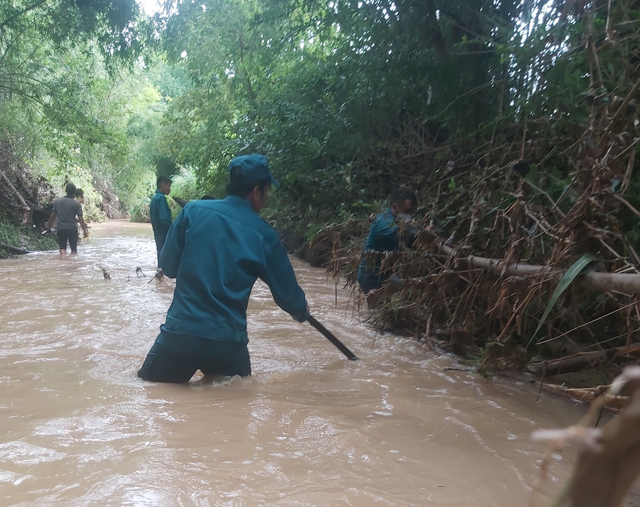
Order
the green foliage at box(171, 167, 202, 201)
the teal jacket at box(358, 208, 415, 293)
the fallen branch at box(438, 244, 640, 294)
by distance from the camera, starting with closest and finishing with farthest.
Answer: the fallen branch at box(438, 244, 640, 294) → the teal jacket at box(358, 208, 415, 293) → the green foliage at box(171, 167, 202, 201)

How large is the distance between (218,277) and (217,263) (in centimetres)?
8

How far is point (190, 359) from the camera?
3164 mm

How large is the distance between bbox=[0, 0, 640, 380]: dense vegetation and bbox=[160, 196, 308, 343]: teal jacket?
1552mm

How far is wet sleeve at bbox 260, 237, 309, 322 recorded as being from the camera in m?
3.31

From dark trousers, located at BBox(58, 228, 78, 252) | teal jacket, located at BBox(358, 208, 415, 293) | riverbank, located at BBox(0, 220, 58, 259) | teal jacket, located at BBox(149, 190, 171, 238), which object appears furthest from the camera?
riverbank, located at BBox(0, 220, 58, 259)

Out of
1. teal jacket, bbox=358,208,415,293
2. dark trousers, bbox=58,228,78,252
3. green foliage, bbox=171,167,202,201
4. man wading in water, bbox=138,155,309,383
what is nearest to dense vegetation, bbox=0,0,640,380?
teal jacket, bbox=358,208,415,293

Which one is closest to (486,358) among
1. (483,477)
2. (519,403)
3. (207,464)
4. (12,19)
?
(519,403)

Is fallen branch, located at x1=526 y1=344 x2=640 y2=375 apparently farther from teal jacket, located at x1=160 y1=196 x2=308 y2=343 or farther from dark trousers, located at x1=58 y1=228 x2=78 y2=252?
dark trousers, located at x1=58 y1=228 x2=78 y2=252

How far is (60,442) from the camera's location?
2389 millimetres

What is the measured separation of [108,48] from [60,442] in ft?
34.1

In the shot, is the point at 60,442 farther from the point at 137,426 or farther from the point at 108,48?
the point at 108,48

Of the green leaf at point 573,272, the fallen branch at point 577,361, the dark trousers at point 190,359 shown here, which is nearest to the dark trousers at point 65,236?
the dark trousers at point 190,359

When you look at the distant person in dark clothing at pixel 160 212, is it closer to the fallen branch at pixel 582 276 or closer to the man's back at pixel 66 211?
the fallen branch at pixel 582 276

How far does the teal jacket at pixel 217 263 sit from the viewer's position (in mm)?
3080
